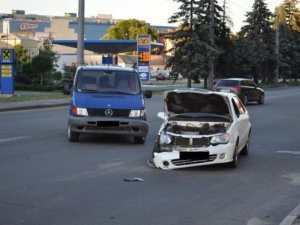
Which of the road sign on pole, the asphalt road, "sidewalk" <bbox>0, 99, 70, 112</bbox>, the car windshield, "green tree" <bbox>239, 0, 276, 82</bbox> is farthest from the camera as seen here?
"green tree" <bbox>239, 0, 276, 82</bbox>

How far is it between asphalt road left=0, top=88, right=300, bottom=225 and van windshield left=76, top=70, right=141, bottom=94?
4.32 feet

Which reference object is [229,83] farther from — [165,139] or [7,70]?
[165,139]

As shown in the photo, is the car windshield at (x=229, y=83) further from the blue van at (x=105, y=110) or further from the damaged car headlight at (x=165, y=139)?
Answer: the damaged car headlight at (x=165, y=139)

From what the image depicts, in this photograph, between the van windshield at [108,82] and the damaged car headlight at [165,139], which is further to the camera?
the van windshield at [108,82]

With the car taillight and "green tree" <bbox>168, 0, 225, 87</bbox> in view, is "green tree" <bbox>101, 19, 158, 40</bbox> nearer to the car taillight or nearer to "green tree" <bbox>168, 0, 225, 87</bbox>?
"green tree" <bbox>168, 0, 225, 87</bbox>

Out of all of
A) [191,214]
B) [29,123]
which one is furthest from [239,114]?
[29,123]

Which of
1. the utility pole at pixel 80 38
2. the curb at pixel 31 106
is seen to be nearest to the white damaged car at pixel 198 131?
the curb at pixel 31 106

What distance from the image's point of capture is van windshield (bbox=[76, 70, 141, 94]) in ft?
47.2

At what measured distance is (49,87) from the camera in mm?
41719

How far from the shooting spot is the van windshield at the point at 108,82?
1438cm

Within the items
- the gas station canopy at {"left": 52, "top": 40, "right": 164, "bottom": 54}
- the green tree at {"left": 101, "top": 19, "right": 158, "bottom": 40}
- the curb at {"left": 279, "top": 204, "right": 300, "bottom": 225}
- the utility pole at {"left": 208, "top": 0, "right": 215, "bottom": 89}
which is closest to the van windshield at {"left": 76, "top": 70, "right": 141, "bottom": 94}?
the curb at {"left": 279, "top": 204, "right": 300, "bottom": 225}

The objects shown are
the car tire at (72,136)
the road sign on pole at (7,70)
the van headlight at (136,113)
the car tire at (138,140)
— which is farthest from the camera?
the road sign on pole at (7,70)

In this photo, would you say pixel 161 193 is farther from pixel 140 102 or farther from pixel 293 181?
pixel 140 102

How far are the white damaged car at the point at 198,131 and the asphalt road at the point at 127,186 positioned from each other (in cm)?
25
